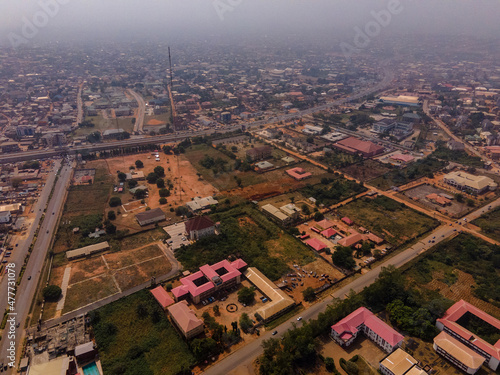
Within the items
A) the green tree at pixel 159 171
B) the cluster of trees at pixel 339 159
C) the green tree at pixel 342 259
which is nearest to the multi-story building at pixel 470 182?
the cluster of trees at pixel 339 159

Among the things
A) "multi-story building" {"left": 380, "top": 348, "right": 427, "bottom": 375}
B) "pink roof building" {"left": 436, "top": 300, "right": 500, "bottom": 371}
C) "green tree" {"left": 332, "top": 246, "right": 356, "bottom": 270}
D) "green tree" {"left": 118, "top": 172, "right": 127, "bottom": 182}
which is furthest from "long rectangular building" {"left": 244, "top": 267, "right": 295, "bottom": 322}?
"green tree" {"left": 118, "top": 172, "right": 127, "bottom": 182}

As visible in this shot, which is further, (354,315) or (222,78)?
(222,78)

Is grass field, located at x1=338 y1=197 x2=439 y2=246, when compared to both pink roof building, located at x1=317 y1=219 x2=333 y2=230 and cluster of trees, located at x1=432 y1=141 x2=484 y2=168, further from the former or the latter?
cluster of trees, located at x1=432 y1=141 x2=484 y2=168

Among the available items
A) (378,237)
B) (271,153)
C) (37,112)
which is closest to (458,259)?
(378,237)

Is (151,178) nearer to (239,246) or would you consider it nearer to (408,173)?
(239,246)

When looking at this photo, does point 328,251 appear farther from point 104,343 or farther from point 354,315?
point 104,343

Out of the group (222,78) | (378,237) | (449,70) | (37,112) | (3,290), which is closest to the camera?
(3,290)
